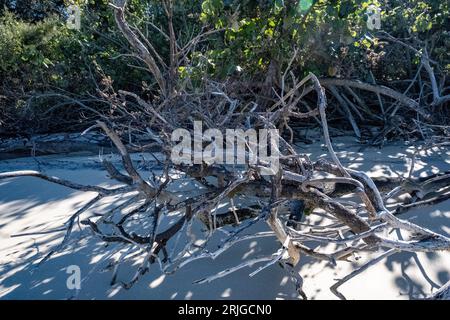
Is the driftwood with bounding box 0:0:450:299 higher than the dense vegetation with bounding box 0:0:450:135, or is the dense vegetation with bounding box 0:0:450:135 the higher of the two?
the dense vegetation with bounding box 0:0:450:135

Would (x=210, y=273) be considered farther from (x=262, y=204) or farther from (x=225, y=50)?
(x=225, y=50)

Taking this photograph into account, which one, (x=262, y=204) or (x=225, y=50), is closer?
(x=262, y=204)

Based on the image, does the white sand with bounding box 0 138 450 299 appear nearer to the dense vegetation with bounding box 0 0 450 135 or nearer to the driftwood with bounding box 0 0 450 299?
the driftwood with bounding box 0 0 450 299

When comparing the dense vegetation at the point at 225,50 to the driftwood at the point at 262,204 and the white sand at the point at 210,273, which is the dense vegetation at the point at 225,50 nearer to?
the driftwood at the point at 262,204

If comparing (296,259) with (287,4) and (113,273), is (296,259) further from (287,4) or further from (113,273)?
(287,4)

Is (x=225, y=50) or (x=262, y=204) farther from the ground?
(x=225, y=50)

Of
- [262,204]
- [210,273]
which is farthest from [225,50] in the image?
[210,273]

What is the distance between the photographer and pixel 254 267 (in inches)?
101

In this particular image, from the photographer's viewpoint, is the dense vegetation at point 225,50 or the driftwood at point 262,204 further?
the dense vegetation at point 225,50

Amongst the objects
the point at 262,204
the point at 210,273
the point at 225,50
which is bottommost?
the point at 210,273

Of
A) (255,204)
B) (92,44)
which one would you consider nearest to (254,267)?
(255,204)

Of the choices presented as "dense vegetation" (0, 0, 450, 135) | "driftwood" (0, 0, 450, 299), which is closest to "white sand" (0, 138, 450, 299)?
"driftwood" (0, 0, 450, 299)

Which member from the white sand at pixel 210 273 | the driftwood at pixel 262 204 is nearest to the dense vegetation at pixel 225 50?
the driftwood at pixel 262 204

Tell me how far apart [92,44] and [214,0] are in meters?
3.71
